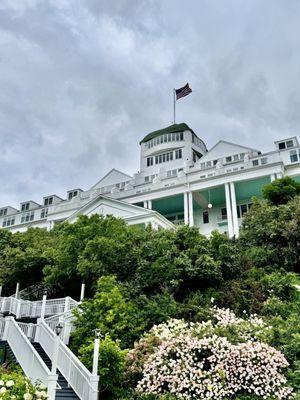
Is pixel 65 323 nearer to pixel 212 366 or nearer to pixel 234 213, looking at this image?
pixel 212 366

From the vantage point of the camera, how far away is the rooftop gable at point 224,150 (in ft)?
126

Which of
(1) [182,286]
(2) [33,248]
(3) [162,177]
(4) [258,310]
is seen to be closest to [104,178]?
(3) [162,177]

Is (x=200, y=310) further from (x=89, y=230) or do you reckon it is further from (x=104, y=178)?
(x=104, y=178)

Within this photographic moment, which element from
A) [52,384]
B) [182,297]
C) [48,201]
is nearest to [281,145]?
[182,297]

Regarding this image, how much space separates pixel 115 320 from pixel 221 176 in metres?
22.8

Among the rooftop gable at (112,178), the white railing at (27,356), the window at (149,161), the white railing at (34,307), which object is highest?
the window at (149,161)

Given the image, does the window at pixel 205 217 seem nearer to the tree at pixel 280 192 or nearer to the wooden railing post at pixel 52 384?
the tree at pixel 280 192

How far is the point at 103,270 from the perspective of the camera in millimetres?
17781

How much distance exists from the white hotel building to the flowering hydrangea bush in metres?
17.3

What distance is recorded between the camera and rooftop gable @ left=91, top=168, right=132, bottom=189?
4641 cm

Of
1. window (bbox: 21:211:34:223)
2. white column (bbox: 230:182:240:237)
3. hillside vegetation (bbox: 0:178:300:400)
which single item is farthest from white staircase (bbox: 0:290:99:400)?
window (bbox: 21:211:34:223)

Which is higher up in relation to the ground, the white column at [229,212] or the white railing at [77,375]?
the white column at [229,212]

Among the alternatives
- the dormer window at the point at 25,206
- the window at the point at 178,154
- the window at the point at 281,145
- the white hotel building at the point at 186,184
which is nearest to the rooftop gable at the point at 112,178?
the white hotel building at the point at 186,184

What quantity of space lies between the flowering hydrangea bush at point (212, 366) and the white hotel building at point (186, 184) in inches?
682
